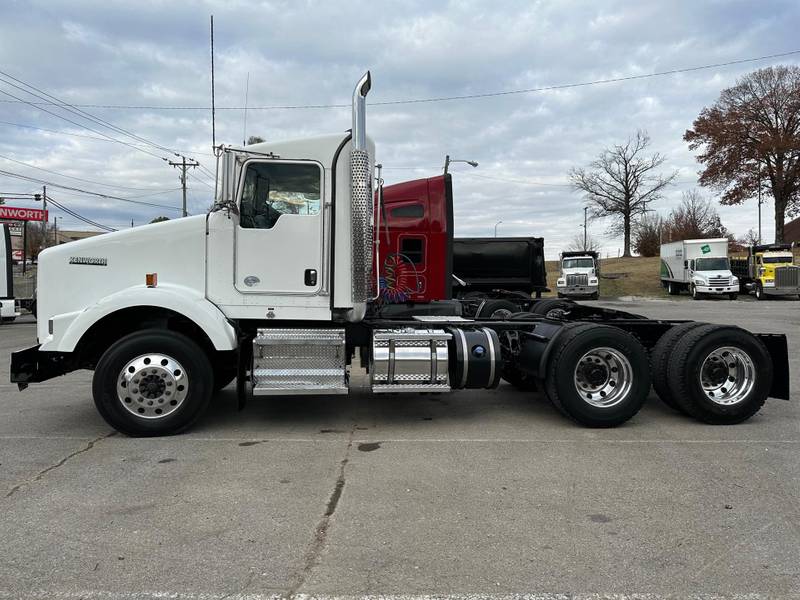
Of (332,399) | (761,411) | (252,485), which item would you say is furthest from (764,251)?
(252,485)

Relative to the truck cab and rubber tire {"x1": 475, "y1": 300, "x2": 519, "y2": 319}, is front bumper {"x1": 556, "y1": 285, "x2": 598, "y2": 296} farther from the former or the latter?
rubber tire {"x1": 475, "y1": 300, "x2": 519, "y2": 319}

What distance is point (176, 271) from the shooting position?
240 inches

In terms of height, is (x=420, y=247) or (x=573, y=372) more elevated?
(x=420, y=247)

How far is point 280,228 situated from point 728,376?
4.94m

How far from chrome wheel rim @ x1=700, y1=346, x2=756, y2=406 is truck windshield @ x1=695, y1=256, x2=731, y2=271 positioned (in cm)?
3194

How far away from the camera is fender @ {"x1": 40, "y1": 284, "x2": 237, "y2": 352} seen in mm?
5828

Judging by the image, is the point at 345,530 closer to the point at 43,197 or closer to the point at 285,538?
the point at 285,538

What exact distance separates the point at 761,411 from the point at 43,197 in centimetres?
5688

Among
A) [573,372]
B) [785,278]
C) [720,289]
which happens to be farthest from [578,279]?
[573,372]

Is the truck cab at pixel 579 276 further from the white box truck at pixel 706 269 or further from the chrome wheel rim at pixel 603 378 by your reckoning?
the chrome wheel rim at pixel 603 378

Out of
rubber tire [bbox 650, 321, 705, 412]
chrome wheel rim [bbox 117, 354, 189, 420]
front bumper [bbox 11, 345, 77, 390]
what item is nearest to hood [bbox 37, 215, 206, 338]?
front bumper [bbox 11, 345, 77, 390]

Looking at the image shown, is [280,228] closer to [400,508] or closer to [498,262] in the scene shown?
[400,508]

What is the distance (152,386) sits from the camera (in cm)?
582

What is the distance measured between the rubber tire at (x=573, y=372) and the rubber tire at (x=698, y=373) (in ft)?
1.18
